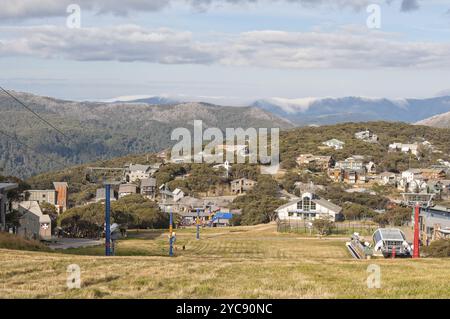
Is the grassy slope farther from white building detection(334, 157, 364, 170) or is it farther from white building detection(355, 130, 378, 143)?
white building detection(355, 130, 378, 143)

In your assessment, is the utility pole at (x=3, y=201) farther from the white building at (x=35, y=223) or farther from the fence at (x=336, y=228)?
the fence at (x=336, y=228)

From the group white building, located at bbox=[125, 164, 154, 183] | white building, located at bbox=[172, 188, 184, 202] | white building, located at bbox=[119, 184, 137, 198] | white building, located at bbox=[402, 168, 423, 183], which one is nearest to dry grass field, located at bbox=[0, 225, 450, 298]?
white building, located at bbox=[172, 188, 184, 202]

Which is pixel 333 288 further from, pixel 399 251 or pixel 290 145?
pixel 290 145

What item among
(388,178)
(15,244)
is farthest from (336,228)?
(388,178)

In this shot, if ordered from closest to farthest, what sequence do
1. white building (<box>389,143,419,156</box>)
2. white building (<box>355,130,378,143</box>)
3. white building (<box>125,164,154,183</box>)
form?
white building (<box>125,164,154,183</box>) < white building (<box>389,143,419,156</box>) < white building (<box>355,130,378,143</box>)

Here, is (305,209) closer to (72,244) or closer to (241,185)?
(241,185)

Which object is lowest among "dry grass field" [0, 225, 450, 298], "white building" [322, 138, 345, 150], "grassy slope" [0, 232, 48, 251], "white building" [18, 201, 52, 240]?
"white building" [18, 201, 52, 240]

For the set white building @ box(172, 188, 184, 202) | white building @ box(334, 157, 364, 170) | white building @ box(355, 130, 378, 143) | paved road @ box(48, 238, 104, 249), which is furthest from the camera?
white building @ box(355, 130, 378, 143)
